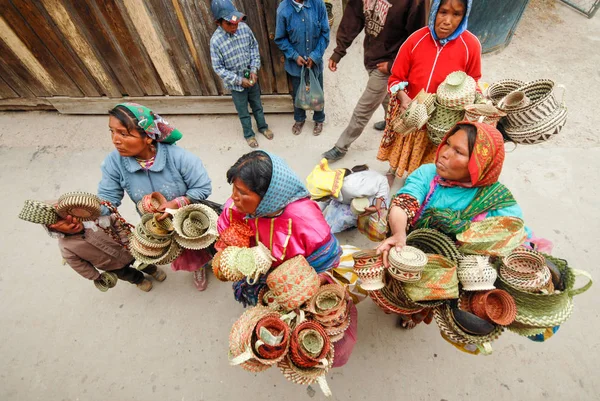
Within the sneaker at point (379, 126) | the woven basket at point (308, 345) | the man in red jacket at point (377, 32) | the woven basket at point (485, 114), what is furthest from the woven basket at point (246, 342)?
the sneaker at point (379, 126)

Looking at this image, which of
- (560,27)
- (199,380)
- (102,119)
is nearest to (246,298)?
(199,380)

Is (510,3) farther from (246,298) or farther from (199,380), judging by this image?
(199,380)

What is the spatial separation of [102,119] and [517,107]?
202 inches

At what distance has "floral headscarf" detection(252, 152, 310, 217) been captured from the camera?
142 cm

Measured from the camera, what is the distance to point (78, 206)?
172 centimetres

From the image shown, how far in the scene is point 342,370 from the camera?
2.40 m

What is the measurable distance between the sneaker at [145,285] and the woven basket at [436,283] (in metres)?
2.37

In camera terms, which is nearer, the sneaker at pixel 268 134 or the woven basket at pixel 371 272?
the woven basket at pixel 371 272

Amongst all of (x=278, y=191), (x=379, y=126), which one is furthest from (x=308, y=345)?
(x=379, y=126)

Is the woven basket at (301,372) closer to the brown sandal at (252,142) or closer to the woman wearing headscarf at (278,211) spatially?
the woman wearing headscarf at (278,211)

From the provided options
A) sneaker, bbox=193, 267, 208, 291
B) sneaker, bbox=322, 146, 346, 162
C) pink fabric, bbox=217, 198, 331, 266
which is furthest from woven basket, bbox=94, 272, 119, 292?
sneaker, bbox=322, 146, 346, 162

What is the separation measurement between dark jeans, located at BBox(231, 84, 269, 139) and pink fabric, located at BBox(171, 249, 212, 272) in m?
1.96

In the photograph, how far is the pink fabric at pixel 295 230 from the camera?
1.59 metres

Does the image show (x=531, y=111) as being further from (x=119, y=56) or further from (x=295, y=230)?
(x=119, y=56)
